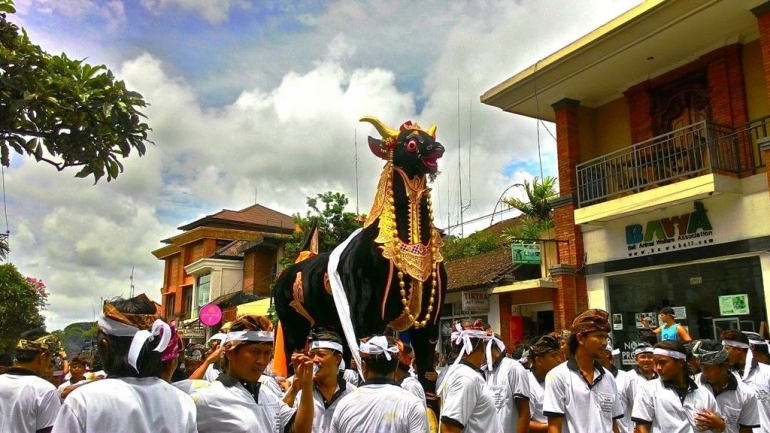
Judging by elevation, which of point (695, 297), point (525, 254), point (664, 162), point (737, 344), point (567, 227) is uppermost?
point (664, 162)

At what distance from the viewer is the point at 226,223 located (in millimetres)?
36375

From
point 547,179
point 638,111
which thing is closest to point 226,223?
point 547,179

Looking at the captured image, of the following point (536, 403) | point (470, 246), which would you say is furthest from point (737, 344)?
point (470, 246)

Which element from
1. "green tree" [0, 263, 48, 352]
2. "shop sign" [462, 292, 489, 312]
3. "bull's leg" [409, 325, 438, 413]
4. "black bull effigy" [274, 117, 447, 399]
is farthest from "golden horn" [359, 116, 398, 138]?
"green tree" [0, 263, 48, 352]

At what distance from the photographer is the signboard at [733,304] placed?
10898mm

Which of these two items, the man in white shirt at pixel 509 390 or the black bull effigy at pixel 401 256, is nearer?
the man in white shirt at pixel 509 390

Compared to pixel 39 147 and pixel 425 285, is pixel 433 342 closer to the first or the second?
pixel 425 285

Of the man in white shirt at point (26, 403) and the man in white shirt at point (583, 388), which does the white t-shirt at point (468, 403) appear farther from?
the man in white shirt at point (26, 403)

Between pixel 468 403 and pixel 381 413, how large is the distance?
3.15ft

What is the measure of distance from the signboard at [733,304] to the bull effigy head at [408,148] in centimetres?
760

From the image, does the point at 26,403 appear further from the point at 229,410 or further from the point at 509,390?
the point at 509,390

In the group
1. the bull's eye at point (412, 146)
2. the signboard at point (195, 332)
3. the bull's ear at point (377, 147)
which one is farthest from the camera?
the signboard at point (195, 332)

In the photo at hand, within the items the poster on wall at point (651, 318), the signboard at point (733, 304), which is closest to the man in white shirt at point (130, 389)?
the signboard at point (733, 304)

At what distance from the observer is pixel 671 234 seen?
11.9 m
